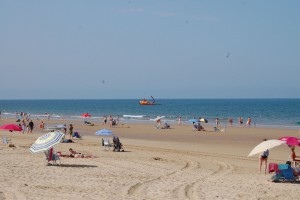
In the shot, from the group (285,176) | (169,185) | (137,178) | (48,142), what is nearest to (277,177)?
(285,176)

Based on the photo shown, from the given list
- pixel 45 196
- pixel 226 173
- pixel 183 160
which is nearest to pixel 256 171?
pixel 226 173

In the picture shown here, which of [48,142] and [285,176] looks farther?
[48,142]

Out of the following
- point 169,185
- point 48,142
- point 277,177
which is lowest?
point 169,185

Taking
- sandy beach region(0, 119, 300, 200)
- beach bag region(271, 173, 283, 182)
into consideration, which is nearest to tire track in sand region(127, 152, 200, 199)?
sandy beach region(0, 119, 300, 200)

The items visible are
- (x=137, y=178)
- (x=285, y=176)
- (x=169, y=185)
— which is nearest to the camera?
(x=169, y=185)

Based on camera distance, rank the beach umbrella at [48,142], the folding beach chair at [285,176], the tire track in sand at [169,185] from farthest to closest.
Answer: the beach umbrella at [48,142] < the folding beach chair at [285,176] < the tire track in sand at [169,185]

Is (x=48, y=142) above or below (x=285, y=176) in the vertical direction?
above

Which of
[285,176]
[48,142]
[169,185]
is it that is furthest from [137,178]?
[285,176]

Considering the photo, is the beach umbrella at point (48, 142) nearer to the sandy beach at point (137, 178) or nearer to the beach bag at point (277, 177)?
the sandy beach at point (137, 178)

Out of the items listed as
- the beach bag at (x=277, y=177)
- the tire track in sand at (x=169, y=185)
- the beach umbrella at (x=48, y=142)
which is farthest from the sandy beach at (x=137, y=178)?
the beach umbrella at (x=48, y=142)

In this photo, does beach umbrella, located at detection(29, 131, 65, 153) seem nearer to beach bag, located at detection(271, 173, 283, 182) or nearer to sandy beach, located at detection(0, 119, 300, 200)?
sandy beach, located at detection(0, 119, 300, 200)

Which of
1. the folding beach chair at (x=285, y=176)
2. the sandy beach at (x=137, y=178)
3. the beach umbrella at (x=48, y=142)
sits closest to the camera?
the sandy beach at (x=137, y=178)

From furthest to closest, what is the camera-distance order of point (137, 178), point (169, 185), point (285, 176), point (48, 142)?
point (48, 142), point (285, 176), point (137, 178), point (169, 185)

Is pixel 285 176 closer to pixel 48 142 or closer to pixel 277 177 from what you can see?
pixel 277 177
